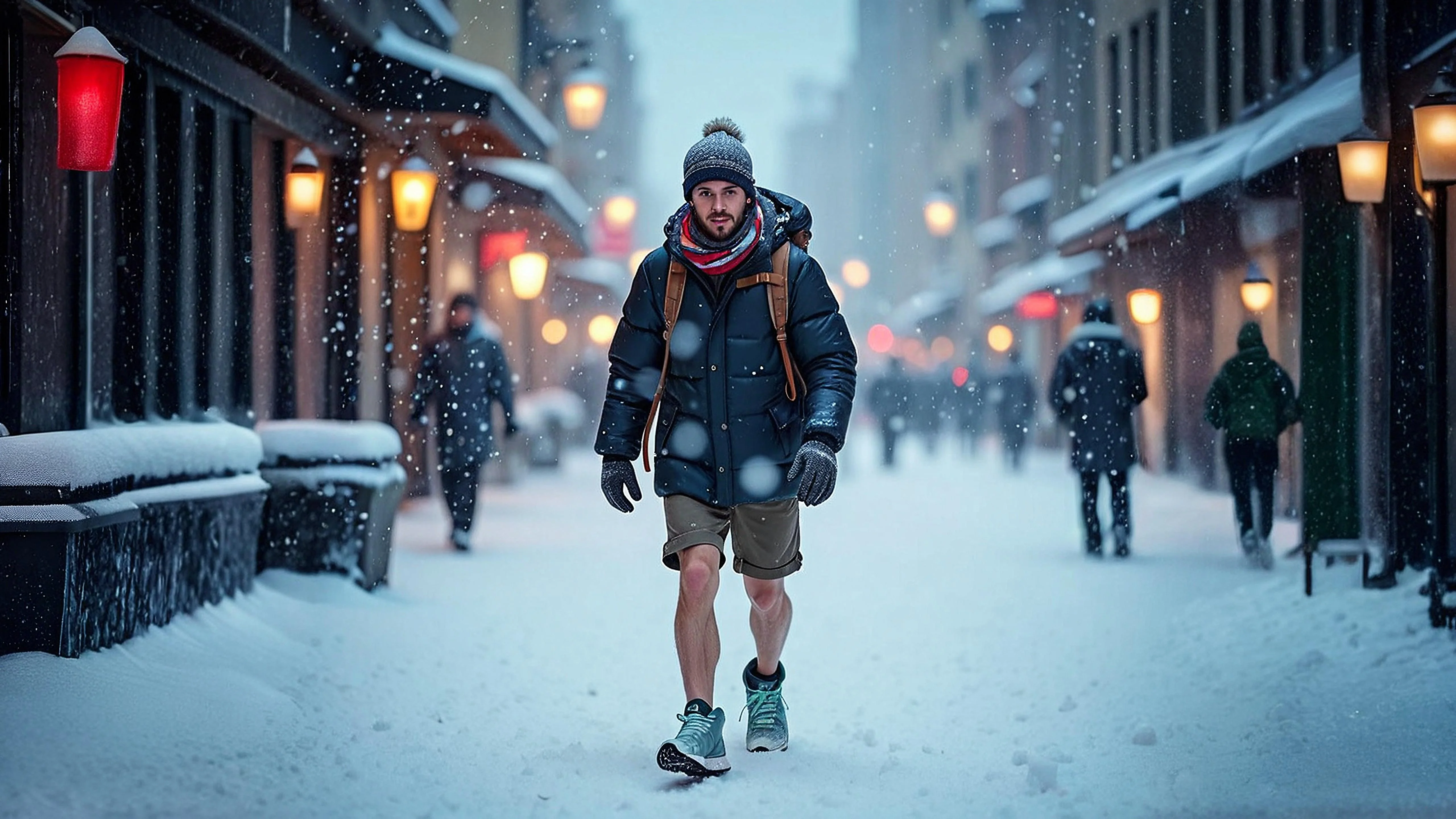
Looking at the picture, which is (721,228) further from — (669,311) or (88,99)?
(88,99)

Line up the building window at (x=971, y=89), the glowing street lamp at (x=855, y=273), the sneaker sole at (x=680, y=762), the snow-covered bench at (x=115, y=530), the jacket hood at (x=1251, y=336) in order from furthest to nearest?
the glowing street lamp at (x=855, y=273) → the building window at (x=971, y=89) → the jacket hood at (x=1251, y=336) → the snow-covered bench at (x=115, y=530) → the sneaker sole at (x=680, y=762)

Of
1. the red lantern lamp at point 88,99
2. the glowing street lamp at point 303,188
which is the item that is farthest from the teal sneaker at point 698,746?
the glowing street lamp at point 303,188

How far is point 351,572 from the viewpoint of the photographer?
9055 mm

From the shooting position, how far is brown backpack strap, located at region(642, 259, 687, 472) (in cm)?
510

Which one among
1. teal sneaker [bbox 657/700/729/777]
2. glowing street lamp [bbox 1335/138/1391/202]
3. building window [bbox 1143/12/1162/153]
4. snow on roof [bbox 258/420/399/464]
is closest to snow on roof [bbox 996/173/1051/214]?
building window [bbox 1143/12/1162/153]

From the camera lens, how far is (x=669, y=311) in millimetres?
5102

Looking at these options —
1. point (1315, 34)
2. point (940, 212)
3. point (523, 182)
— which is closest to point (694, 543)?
point (1315, 34)

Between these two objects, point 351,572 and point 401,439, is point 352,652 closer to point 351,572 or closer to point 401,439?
point 351,572

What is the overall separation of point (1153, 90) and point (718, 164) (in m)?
16.9

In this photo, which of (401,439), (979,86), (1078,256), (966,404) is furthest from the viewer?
(979,86)

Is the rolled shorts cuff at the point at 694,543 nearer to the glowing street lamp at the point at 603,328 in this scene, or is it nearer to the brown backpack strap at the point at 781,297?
the brown backpack strap at the point at 781,297

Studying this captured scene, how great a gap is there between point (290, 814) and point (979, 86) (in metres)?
38.6

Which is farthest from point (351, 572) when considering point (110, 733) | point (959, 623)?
point (110, 733)

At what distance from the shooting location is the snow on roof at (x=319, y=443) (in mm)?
8984
